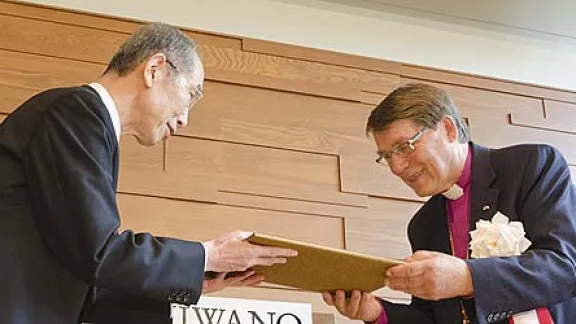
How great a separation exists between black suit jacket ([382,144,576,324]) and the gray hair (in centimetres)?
78

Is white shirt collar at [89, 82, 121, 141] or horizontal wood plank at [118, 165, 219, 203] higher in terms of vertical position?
horizontal wood plank at [118, 165, 219, 203]

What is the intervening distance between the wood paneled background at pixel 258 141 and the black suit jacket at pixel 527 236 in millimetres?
729

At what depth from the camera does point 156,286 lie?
183 centimetres

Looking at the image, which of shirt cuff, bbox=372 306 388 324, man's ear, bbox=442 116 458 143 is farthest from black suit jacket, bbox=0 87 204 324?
man's ear, bbox=442 116 458 143

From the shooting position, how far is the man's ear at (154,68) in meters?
2.11

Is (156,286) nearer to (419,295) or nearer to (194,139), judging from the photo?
(419,295)

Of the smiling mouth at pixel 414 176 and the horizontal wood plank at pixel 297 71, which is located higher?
the horizontal wood plank at pixel 297 71

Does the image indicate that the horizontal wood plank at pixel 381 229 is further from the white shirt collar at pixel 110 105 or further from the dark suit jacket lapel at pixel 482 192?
A: the white shirt collar at pixel 110 105

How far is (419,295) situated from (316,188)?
1.17 metres

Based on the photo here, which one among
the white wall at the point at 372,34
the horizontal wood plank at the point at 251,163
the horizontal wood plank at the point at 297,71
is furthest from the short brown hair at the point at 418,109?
the white wall at the point at 372,34

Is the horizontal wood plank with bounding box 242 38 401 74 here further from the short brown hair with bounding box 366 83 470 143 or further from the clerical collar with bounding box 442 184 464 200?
the clerical collar with bounding box 442 184 464 200

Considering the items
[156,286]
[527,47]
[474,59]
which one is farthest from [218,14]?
[156,286]

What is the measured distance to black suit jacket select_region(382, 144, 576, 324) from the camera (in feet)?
7.00

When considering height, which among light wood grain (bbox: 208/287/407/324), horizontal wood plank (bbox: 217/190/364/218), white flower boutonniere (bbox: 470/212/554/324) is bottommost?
white flower boutonniere (bbox: 470/212/554/324)
